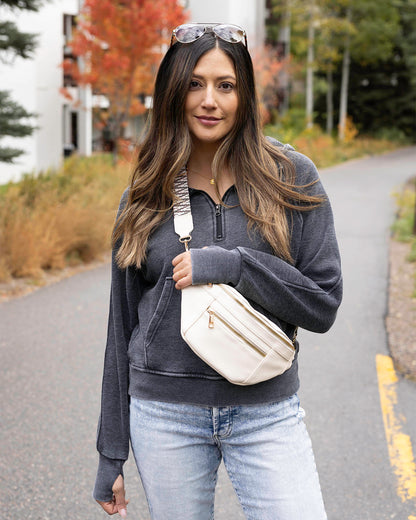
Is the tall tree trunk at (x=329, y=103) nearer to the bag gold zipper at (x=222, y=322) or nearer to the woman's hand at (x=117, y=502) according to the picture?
the woman's hand at (x=117, y=502)

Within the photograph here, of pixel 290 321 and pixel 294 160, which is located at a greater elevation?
pixel 294 160

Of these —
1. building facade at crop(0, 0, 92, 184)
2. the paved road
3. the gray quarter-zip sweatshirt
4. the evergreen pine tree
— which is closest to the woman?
the gray quarter-zip sweatshirt

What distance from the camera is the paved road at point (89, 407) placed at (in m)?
3.66

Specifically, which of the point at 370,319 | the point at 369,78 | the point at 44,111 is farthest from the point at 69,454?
the point at 369,78

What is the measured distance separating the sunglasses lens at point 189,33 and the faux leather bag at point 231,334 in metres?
0.74

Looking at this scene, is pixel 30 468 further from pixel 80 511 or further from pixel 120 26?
pixel 120 26

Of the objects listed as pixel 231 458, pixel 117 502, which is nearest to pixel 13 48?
pixel 117 502

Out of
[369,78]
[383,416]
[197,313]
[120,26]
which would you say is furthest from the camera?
[369,78]

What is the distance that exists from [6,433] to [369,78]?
44634mm

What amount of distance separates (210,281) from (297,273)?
0.86 ft

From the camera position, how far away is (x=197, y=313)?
1.88 metres

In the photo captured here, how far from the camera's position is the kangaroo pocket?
6.58 ft

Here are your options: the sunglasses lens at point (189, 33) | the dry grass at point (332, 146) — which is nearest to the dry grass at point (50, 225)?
the sunglasses lens at point (189, 33)

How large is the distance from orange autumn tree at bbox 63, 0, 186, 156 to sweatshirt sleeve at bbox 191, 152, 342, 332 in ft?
55.2
